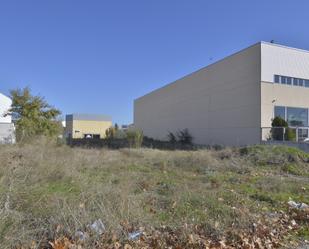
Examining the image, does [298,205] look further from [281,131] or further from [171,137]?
[171,137]

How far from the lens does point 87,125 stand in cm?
7319

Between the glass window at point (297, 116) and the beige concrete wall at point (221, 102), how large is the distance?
125 inches

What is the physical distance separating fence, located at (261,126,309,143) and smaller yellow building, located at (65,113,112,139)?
54.3 m

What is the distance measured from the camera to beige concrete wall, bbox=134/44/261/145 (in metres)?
22.8

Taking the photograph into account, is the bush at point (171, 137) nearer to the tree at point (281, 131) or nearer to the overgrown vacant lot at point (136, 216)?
Result: the tree at point (281, 131)

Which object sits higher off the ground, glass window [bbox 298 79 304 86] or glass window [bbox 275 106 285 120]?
glass window [bbox 298 79 304 86]

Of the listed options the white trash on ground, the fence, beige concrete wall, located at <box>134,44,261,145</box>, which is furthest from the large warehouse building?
the white trash on ground

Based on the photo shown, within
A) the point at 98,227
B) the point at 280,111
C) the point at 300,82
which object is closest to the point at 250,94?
the point at 280,111

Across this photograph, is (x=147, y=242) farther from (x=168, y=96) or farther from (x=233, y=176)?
(x=168, y=96)

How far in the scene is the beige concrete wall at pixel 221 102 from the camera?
74.9 ft

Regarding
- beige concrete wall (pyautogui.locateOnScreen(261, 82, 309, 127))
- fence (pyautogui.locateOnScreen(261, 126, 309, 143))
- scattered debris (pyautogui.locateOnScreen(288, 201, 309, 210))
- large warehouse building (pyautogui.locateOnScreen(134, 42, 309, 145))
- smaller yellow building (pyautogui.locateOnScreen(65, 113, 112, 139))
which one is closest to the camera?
scattered debris (pyautogui.locateOnScreen(288, 201, 309, 210))

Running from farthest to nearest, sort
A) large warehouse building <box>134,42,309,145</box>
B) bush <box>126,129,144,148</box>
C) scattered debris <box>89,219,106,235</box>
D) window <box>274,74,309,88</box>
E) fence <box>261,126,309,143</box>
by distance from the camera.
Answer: window <box>274,74,309,88</box> < bush <box>126,129,144,148</box> < large warehouse building <box>134,42,309,145</box> < fence <box>261,126,309,143</box> < scattered debris <box>89,219,106,235</box>

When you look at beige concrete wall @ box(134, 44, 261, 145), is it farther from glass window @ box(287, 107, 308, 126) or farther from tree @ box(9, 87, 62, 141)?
tree @ box(9, 87, 62, 141)

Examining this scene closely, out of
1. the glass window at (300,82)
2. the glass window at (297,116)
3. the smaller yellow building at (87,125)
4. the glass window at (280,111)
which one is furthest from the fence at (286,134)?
the smaller yellow building at (87,125)
